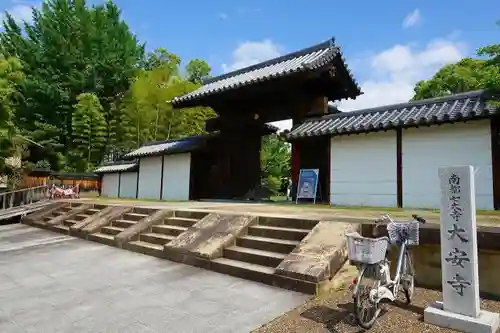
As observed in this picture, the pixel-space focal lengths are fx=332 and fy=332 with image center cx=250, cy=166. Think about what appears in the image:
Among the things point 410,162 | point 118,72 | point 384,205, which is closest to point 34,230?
point 384,205

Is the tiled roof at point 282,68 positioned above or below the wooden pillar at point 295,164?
above

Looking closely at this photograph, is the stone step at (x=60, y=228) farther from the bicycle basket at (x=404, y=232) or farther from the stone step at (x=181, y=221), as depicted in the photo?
the bicycle basket at (x=404, y=232)

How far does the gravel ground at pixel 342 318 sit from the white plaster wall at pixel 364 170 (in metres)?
5.76

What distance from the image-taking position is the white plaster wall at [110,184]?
2059 cm

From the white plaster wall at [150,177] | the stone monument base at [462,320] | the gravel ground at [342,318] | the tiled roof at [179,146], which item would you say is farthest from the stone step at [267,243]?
the white plaster wall at [150,177]

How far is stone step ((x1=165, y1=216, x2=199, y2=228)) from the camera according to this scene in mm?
6978

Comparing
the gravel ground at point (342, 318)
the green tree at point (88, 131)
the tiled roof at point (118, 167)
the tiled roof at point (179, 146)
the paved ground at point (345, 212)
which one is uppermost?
the green tree at point (88, 131)

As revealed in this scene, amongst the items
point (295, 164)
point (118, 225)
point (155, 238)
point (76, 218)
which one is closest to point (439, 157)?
point (295, 164)

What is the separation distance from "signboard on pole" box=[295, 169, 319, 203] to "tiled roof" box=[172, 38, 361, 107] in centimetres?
330

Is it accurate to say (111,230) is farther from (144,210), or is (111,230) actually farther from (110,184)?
(110,184)

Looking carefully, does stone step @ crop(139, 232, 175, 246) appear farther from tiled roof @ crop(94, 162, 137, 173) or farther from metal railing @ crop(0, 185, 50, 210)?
tiled roof @ crop(94, 162, 137, 173)

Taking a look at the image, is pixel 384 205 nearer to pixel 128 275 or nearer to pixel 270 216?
pixel 270 216

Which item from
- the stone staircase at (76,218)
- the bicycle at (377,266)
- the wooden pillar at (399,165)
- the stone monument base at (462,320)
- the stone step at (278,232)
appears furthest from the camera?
the stone staircase at (76,218)

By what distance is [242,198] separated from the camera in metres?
14.8
